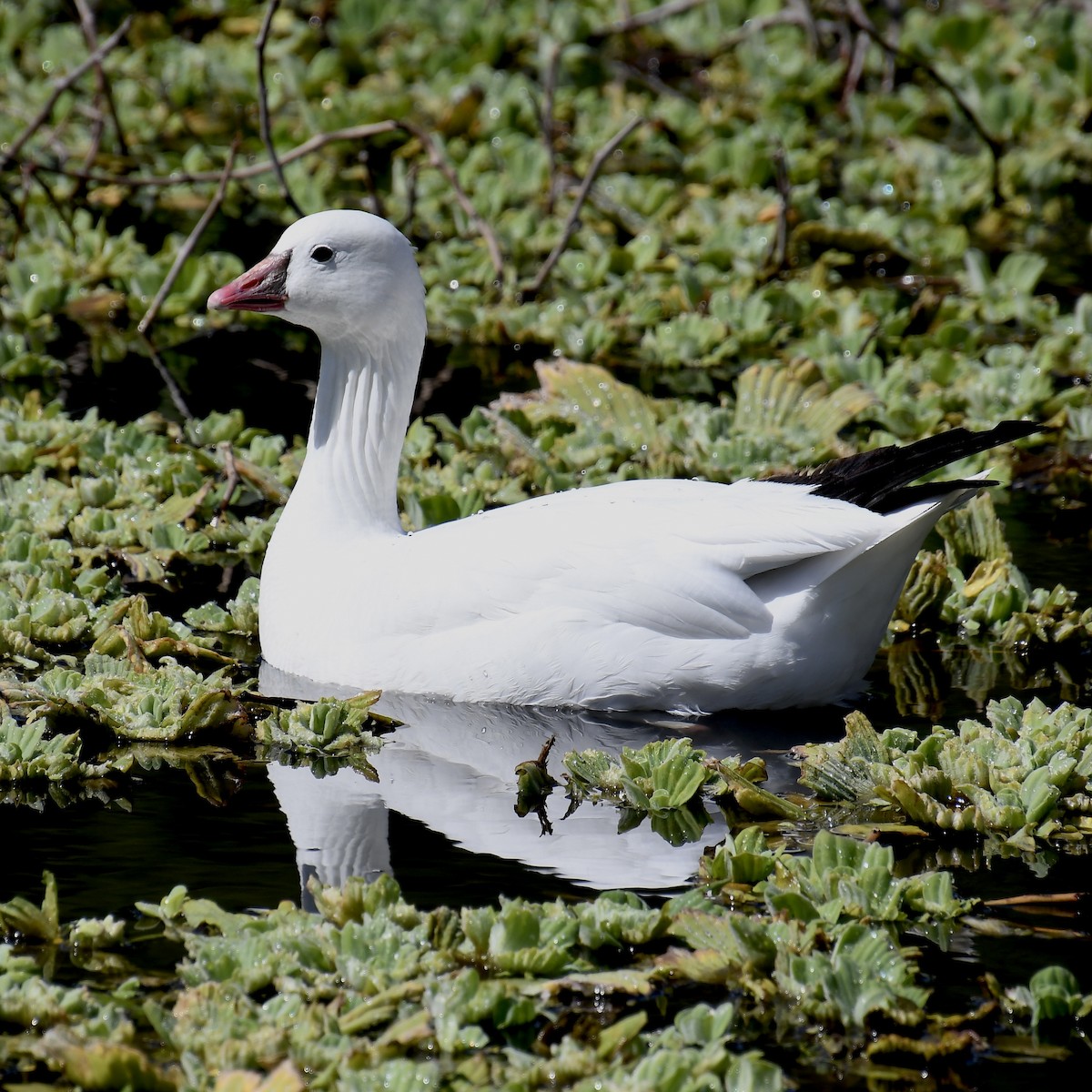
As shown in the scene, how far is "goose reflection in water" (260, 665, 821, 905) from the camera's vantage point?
13.9ft

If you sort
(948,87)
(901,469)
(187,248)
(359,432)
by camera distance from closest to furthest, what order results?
(901,469) → (359,432) → (187,248) → (948,87)

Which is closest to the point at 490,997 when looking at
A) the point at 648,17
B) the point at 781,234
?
the point at 781,234

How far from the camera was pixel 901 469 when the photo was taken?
5.38m

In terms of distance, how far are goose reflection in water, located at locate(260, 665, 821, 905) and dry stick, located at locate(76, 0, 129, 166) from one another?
17.3 ft

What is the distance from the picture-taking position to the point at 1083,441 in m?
7.82

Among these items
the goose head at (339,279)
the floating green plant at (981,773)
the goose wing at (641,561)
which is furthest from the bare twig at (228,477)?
the floating green plant at (981,773)

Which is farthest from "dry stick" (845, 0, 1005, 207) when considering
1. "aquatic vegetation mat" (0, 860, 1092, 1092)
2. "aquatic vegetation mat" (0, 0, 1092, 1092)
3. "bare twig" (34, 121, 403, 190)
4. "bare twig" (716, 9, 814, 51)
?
"aquatic vegetation mat" (0, 860, 1092, 1092)

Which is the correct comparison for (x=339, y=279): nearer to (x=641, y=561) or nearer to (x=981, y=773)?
(x=641, y=561)

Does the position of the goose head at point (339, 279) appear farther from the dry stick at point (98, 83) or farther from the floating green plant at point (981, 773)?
the dry stick at point (98, 83)

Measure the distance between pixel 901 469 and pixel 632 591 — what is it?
911 millimetres

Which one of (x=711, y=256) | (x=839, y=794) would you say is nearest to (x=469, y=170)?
(x=711, y=256)

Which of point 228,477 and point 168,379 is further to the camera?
point 168,379

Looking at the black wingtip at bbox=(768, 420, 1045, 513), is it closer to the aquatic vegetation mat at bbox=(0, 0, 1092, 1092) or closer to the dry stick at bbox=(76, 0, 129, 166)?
the aquatic vegetation mat at bbox=(0, 0, 1092, 1092)

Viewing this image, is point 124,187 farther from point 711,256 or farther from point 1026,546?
point 1026,546
